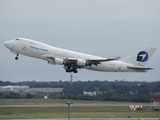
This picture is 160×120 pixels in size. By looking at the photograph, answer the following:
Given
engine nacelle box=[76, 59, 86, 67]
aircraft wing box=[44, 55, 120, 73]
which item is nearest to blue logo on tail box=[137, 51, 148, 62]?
aircraft wing box=[44, 55, 120, 73]

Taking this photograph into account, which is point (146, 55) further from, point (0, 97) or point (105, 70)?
point (0, 97)

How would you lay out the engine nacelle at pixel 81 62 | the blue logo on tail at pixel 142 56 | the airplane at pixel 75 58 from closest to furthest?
1. the airplane at pixel 75 58
2. the engine nacelle at pixel 81 62
3. the blue logo on tail at pixel 142 56

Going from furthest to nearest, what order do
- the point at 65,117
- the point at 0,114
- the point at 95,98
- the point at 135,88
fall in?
1. the point at 135,88
2. the point at 95,98
3. the point at 0,114
4. the point at 65,117

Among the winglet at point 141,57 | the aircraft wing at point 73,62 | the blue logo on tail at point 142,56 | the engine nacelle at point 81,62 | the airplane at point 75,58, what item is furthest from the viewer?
the blue logo on tail at point 142,56

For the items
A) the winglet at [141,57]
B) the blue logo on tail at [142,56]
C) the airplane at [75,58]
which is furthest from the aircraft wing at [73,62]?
the blue logo on tail at [142,56]

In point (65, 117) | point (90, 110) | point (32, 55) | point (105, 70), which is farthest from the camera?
point (105, 70)

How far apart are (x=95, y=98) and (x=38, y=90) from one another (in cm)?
3910

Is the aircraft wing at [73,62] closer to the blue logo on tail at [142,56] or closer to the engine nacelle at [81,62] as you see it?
the engine nacelle at [81,62]

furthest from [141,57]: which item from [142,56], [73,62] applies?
[73,62]

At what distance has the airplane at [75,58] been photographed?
71.7 m

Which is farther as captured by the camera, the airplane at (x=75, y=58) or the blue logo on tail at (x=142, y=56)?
the blue logo on tail at (x=142, y=56)

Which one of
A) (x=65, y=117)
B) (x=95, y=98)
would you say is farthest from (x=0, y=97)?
(x=65, y=117)

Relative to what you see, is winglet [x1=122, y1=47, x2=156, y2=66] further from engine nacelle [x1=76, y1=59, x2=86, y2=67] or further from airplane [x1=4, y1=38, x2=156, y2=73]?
engine nacelle [x1=76, y1=59, x2=86, y2=67]

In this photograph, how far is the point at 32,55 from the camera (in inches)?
2822
